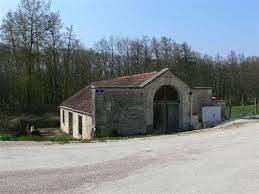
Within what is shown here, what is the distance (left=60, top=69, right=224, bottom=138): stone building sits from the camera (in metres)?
25.3

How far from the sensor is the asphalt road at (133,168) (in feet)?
30.8

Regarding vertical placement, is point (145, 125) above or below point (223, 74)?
below

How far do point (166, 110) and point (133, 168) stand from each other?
54.4ft

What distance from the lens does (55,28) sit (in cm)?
4750

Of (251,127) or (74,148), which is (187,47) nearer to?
(251,127)

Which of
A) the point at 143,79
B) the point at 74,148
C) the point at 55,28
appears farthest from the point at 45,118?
the point at 74,148

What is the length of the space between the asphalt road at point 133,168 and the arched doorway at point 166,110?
1018 cm

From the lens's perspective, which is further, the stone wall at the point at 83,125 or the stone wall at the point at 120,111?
the stone wall at the point at 83,125

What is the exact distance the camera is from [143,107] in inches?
1038

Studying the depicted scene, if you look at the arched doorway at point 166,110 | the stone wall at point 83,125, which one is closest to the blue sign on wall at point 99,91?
the stone wall at point 83,125

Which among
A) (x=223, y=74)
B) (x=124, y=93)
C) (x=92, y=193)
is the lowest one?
(x=92, y=193)

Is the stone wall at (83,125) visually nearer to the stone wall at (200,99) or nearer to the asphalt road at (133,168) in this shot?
the stone wall at (200,99)

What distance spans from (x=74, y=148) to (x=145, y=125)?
1039 centimetres

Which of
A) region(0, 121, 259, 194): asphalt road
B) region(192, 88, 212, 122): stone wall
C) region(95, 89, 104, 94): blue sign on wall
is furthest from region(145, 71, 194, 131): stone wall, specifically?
region(0, 121, 259, 194): asphalt road
